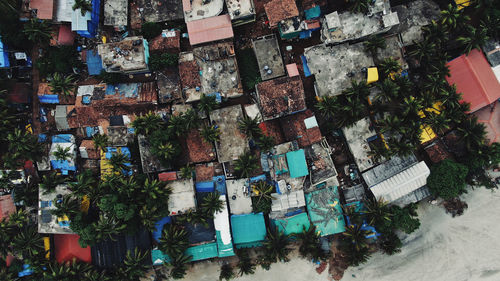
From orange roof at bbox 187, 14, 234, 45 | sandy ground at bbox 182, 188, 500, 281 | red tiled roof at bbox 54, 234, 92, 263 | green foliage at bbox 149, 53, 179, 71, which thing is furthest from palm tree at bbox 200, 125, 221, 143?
red tiled roof at bbox 54, 234, 92, 263

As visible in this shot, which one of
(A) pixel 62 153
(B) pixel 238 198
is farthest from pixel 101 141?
(B) pixel 238 198

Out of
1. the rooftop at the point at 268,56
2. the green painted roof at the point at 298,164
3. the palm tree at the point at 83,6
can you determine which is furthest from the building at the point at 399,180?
the palm tree at the point at 83,6

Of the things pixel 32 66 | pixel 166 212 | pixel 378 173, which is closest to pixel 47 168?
pixel 32 66

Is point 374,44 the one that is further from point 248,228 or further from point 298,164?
point 248,228

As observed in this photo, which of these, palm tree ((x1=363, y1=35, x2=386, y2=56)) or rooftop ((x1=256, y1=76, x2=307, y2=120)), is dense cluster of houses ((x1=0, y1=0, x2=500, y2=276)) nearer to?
rooftop ((x1=256, y1=76, x2=307, y2=120))

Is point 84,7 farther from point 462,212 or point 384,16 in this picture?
point 462,212
